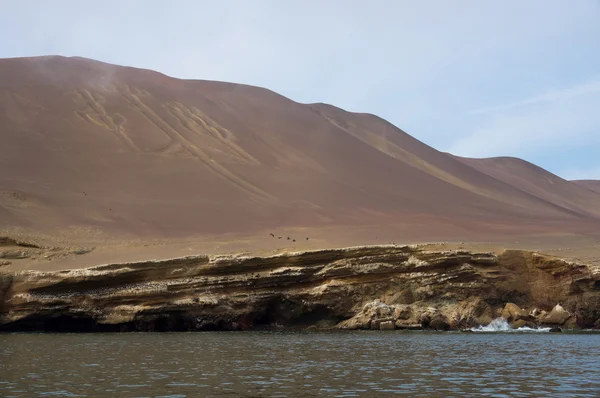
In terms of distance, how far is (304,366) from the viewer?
17.0 meters

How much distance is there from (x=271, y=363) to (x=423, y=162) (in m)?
66.8

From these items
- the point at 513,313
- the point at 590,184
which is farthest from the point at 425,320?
the point at 590,184

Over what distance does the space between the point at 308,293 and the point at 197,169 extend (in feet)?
88.5

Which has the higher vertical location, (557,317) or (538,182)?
(538,182)

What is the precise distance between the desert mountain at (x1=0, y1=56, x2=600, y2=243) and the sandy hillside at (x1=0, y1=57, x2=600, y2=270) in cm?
18

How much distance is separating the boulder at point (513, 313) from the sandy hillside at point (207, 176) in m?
10.4

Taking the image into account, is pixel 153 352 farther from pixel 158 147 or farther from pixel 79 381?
pixel 158 147

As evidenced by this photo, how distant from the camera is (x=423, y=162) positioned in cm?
8231

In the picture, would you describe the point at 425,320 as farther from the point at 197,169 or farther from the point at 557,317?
the point at 197,169

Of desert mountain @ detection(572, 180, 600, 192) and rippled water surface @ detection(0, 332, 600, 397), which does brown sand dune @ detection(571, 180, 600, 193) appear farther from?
rippled water surface @ detection(0, 332, 600, 397)

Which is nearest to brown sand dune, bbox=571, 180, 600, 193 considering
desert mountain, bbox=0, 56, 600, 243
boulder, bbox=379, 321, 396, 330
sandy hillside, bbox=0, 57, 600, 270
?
sandy hillside, bbox=0, 57, 600, 270

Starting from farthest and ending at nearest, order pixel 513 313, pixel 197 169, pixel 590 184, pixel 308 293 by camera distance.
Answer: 1. pixel 590 184
2. pixel 197 169
3. pixel 308 293
4. pixel 513 313

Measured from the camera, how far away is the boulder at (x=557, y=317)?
30.8 m

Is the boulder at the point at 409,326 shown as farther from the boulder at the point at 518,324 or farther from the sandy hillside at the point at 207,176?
the sandy hillside at the point at 207,176
